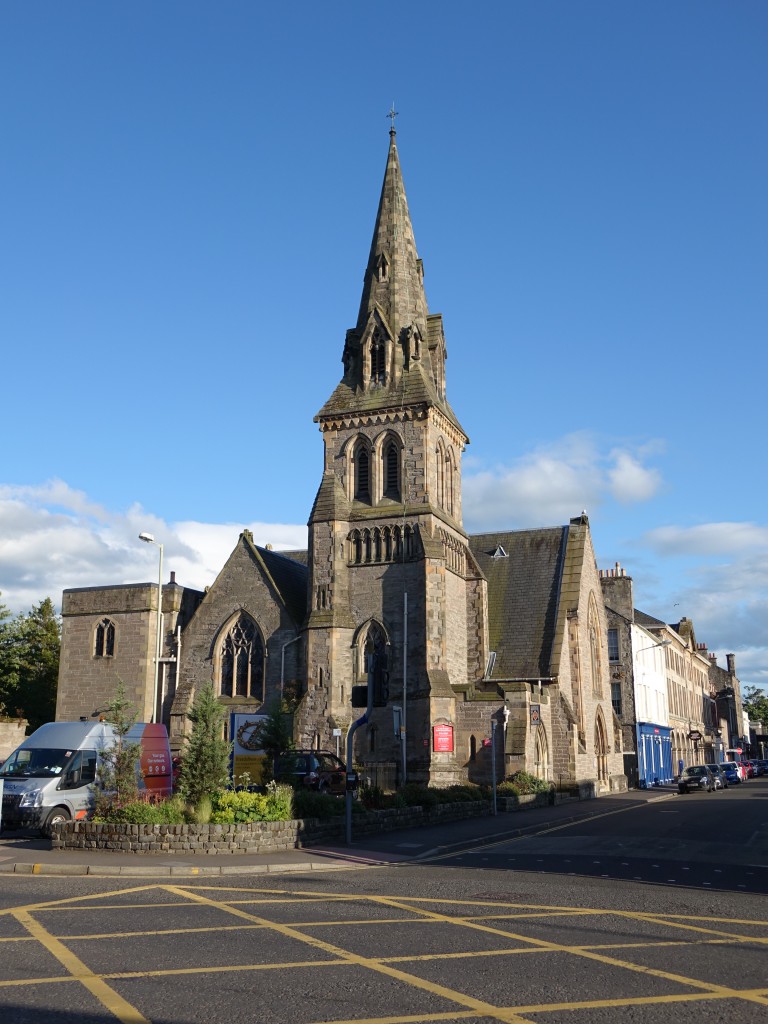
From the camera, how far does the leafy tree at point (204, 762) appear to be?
19.3 metres

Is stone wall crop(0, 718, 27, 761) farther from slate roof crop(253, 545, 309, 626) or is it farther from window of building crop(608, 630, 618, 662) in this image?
window of building crop(608, 630, 618, 662)

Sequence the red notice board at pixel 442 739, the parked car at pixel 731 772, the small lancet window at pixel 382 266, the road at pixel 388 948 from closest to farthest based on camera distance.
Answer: the road at pixel 388 948, the red notice board at pixel 442 739, the small lancet window at pixel 382 266, the parked car at pixel 731 772

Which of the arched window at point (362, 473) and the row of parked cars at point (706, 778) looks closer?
the arched window at point (362, 473)

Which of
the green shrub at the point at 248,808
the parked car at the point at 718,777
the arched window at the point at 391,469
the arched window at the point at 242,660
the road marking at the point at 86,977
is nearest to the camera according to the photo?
the road marking at the point at 86,977

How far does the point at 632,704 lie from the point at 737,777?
1009 centimetres

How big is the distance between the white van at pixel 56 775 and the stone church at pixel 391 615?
567 inches

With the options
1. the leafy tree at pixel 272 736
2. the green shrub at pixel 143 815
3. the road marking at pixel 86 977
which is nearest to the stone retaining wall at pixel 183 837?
the green shrub at pixel 143 815

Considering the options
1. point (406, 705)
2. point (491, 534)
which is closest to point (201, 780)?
point (406, 705)

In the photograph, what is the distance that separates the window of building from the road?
40.8 meters

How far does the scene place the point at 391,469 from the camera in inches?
1630

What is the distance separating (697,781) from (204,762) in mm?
33994

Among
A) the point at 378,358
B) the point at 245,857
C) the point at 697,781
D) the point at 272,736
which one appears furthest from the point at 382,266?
the point at 245,857

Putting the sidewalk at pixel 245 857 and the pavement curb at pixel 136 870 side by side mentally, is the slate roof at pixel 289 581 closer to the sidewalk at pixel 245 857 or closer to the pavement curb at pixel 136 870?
the sidewalk at pixel 245 857

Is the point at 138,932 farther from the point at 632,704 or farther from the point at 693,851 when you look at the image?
the point at 632,704
